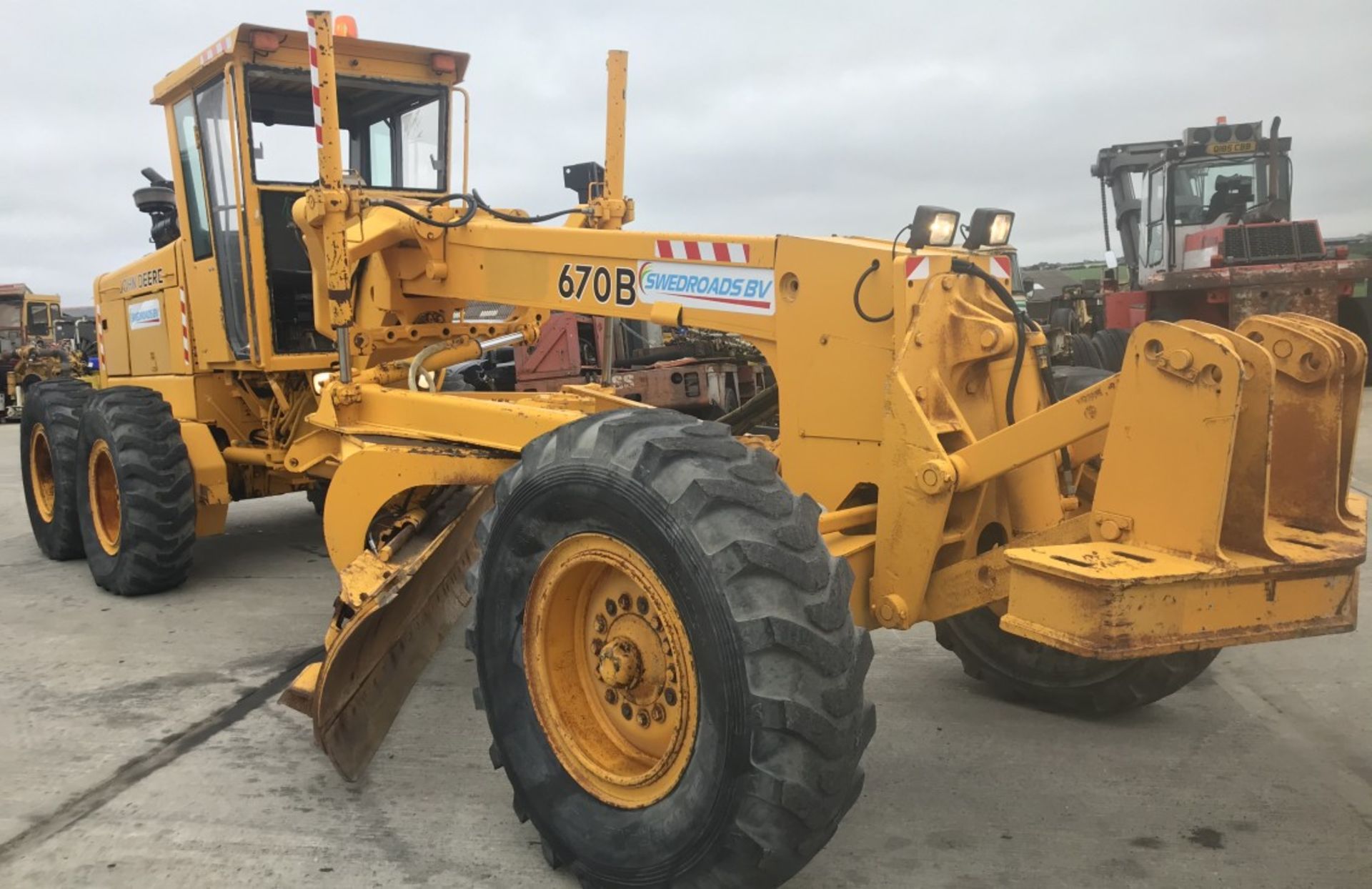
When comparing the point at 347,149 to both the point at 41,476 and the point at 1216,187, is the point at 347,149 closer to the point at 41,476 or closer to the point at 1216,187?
the point at 41,476

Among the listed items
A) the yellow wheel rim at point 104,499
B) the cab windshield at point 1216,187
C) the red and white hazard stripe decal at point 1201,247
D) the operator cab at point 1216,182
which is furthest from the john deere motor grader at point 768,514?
the cab windshield at point 1216,187

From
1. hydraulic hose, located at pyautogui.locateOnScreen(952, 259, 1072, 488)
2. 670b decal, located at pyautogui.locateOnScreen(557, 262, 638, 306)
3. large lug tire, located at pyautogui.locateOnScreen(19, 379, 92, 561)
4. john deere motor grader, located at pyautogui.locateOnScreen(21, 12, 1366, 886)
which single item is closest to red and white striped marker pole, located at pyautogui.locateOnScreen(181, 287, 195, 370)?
large lug tire, located at pyautogui.locateOnScreen(19, 379, 92, 561)

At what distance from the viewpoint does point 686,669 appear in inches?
106

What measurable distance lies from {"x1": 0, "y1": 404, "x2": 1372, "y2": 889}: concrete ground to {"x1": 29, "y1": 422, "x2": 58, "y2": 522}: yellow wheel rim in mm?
2977

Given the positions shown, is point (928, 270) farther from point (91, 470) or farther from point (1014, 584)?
point (91, 470)

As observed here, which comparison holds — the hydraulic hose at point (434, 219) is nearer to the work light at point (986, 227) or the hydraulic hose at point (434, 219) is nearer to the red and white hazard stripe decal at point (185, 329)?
the work light at point (986, 227)

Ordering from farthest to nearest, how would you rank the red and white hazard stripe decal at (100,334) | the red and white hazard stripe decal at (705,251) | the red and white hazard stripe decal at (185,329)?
the red and white hazard stripe decal at (100,334)
the red and white hazard stripe decal at (185,329)
the red and white hazard stripe decal at (705,251)

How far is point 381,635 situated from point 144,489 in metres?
2.87

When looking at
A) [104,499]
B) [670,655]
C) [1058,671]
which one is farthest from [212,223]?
[1058,671]

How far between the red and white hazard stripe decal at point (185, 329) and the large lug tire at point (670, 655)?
14.9ft

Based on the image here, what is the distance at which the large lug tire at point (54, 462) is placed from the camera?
6945 mm

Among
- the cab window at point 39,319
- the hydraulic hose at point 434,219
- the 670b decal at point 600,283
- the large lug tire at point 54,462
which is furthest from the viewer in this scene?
the cab window at point 39,319

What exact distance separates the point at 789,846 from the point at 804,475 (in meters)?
1.24

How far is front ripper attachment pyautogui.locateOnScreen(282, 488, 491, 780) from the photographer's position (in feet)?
12.0
